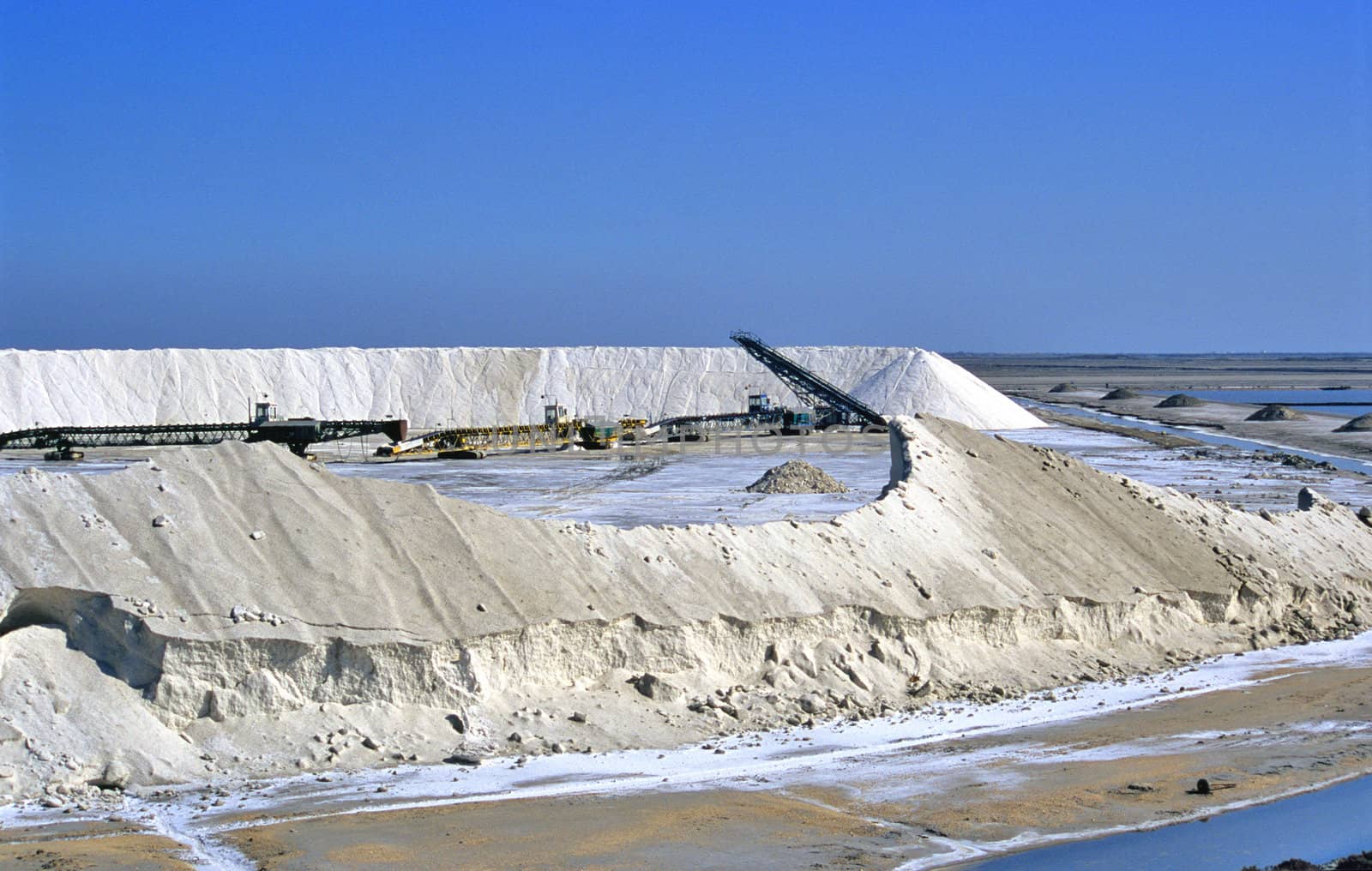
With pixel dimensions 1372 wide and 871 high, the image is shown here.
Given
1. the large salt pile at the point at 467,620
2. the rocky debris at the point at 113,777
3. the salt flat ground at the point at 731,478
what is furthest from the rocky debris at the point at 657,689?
the salt flat ground at the point at 731,478

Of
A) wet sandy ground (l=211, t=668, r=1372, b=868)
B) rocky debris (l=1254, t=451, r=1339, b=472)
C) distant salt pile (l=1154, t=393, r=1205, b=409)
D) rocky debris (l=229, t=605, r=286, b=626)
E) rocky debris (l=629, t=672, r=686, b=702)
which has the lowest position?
wet sandy ground (l=211, t=668, r=1372, b=868)

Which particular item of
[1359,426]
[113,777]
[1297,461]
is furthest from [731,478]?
[1359,426]

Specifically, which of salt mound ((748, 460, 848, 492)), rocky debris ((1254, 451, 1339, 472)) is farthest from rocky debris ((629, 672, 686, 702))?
rocky debris ((1254, 451, 1339, 472))

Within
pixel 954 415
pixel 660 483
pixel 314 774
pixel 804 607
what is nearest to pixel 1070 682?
pixel 804 607

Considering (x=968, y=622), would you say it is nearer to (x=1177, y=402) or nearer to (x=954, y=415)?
(x=954, y=415)

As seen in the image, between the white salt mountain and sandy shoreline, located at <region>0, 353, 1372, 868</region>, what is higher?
the white salt mountain

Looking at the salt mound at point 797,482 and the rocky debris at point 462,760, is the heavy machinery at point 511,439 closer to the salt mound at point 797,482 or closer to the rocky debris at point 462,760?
the salt mound at point 797,482

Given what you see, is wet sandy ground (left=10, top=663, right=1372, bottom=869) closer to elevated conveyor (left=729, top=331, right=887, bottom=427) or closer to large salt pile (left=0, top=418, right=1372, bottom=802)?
large salt pile (left=0, top=418, right=1372, bottom=802)
